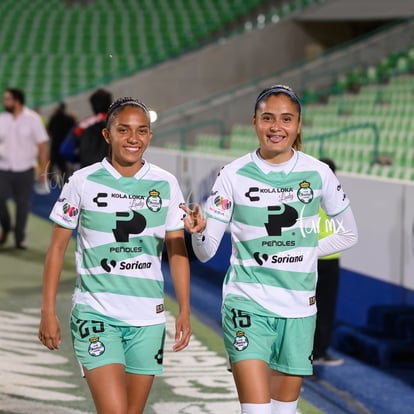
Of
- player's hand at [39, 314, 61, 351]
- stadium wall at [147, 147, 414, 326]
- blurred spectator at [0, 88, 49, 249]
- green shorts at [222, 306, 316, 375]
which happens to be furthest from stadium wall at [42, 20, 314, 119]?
player's hand at [39, 314, 61, 351]

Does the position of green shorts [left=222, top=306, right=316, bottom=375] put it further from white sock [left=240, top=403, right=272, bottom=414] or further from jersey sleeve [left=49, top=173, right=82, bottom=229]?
jersey sleeve [left=49, top=173, right=82, bottom=229]

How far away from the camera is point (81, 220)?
449 centimetres

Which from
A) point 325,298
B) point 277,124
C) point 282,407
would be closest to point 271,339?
point 282,407

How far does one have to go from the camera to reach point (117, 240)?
4414mm

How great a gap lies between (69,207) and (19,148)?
874 cm

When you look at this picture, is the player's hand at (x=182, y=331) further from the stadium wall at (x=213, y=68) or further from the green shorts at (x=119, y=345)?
the stadium wall at (x=213, y=68)

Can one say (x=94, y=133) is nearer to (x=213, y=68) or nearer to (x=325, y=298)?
(x=325, y=298)

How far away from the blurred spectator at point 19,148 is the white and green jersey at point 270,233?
27.8ft

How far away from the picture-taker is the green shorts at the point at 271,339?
14.7 ft

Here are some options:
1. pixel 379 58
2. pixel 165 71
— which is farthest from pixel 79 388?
pixel 165 71

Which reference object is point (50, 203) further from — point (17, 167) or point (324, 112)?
point (17, 167)

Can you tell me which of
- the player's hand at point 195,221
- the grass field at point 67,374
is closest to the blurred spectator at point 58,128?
the grass field at point 67,374

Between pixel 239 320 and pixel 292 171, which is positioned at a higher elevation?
pixel 292 171

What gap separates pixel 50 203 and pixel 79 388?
46.2 feet
